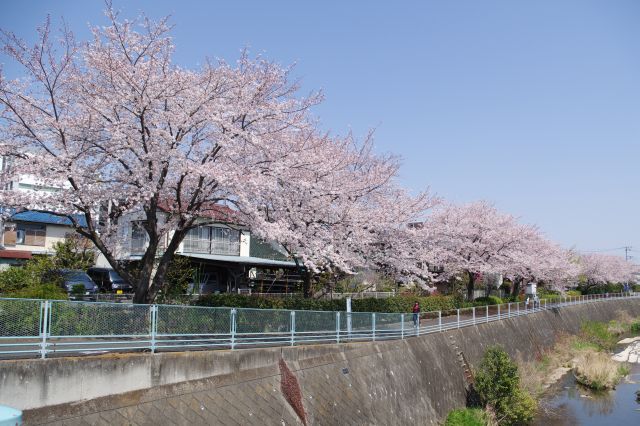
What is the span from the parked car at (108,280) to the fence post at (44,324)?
23306 millimetres

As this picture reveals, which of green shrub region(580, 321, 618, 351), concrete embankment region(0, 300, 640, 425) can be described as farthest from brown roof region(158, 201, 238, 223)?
green shrub region(580, 321, 618, 351)

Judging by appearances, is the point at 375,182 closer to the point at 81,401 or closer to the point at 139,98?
the point at 139,98

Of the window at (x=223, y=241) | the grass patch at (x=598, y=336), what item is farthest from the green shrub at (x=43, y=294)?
the grass patch at (x=598, y=336)

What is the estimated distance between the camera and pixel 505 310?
3338 cm

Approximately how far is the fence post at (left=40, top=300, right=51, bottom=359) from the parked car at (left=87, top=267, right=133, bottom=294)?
76.5 ft

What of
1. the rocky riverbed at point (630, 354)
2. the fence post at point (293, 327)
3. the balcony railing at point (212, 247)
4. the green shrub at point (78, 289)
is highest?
the balcony railing at point (212, 247)

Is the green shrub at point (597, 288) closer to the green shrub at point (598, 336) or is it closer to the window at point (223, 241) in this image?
the green shrub at point (598, 336)

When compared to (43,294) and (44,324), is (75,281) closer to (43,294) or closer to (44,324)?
(43,294)

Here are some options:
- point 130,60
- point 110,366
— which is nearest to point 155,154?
point 130,60

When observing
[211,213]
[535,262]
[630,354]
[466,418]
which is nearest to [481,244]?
[535,262]

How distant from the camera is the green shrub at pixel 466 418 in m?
17.5

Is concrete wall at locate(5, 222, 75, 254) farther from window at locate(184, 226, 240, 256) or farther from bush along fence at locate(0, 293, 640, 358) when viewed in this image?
bush along fence at locate(0, 293, 640, 358)

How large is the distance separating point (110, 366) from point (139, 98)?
23.2ft

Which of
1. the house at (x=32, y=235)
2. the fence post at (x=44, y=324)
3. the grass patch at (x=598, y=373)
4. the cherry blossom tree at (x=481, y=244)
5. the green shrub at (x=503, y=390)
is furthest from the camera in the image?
the house at (x=32, y=235)
